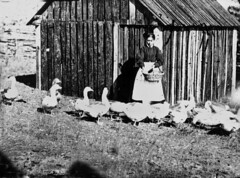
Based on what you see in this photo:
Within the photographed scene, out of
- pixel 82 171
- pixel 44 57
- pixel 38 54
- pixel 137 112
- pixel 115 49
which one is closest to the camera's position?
pixel 82 171

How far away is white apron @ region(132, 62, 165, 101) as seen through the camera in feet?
40.1

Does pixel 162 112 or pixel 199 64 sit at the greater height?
pixel 199 64

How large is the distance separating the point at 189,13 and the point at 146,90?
3.49 metres

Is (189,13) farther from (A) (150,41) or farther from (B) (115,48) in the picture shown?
(A) (150,41)

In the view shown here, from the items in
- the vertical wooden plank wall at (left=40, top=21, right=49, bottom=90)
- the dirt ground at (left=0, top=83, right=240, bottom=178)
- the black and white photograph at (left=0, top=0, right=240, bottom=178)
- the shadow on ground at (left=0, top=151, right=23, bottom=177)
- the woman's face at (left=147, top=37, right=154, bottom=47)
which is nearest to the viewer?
the shadow on ground at (left=0, top=151, right=23, bottom=177)

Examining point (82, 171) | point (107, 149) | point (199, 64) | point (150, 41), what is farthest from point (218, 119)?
point (82, 171)

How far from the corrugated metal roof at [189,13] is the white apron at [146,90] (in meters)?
1.45

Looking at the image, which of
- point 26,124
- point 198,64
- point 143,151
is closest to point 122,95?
point 198,64

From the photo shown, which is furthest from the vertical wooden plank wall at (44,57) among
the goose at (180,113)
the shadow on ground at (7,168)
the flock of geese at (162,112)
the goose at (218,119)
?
the shadow on ground at (7,168)

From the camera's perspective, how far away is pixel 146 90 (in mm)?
12258

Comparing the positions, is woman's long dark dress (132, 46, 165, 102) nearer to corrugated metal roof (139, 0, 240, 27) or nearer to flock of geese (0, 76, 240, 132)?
flock of geese (0, 76, 240, 132)

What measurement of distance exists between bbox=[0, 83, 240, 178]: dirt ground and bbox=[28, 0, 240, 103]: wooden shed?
8.13ft

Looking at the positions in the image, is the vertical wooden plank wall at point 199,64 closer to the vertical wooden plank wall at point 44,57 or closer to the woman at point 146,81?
the woman at point 146,81

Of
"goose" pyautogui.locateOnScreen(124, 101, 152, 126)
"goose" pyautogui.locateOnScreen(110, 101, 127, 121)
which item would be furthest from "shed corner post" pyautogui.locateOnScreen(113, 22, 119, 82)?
"goose" pyautogui.locateOnScreen(124, 101, 152, 126)
